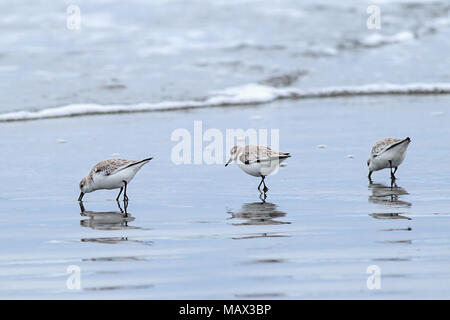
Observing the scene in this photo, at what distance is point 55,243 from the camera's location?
254 inches

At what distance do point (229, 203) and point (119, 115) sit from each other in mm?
5280

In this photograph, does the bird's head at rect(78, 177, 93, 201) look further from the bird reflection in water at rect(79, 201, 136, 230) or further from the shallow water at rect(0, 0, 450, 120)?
the shallow water at rect(0, 0, 450, 120)

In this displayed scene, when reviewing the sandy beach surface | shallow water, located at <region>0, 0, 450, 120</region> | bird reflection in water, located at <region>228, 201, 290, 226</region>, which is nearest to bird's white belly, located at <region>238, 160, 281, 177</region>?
the sandy beach surface

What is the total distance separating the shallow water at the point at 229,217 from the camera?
17.6ft

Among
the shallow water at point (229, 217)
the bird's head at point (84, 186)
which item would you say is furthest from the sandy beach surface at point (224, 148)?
the bird's head at point (84, 186)

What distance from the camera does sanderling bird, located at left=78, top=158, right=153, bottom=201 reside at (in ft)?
25.9

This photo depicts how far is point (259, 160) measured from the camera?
8281 millimetres

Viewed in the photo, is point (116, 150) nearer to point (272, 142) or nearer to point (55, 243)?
point (272, 142)

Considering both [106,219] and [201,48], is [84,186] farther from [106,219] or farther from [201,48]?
[201,48]

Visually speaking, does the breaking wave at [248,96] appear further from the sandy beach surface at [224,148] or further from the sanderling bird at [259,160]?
the sanderling bird at [259,160]

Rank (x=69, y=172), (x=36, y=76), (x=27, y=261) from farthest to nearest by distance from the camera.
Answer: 1. (x=36, y=76)
2. (x=69, y=172)
3. (x=27, y=261)

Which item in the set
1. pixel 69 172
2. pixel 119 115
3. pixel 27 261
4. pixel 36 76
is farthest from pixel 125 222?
pixel 36 76

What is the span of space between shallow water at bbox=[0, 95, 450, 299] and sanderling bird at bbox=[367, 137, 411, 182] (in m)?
0.16

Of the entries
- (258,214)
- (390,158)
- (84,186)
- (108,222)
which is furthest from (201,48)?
(108,222)
